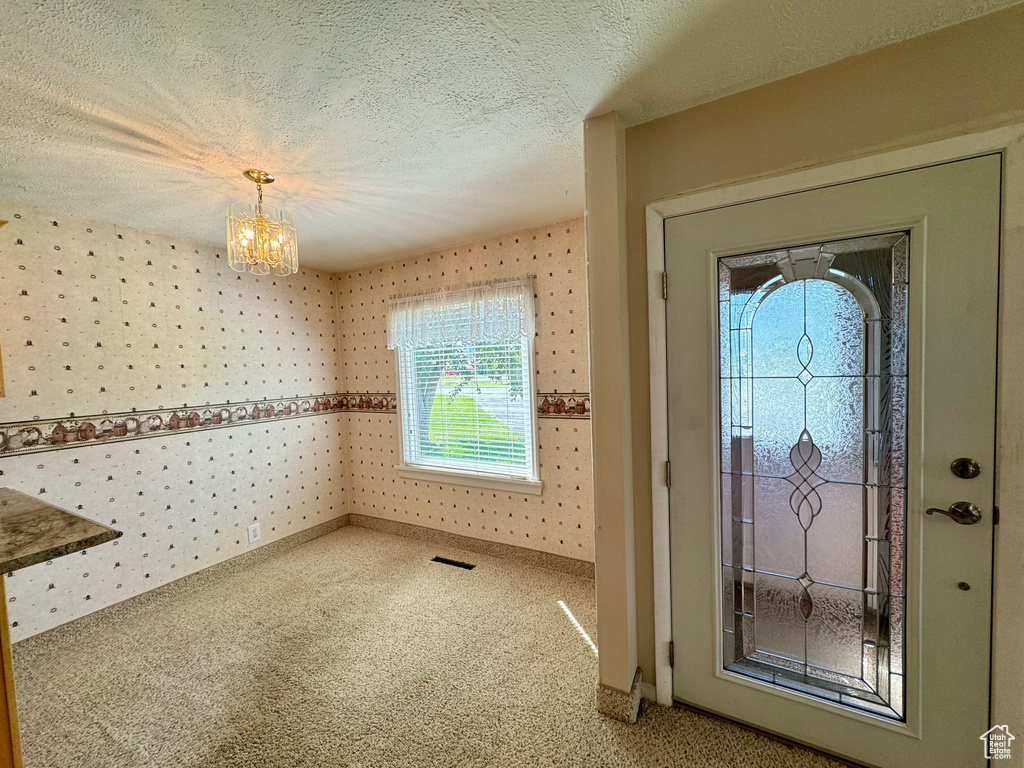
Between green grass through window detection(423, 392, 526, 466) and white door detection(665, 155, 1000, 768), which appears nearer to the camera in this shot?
white door detection(665, 155, 1000, 768)

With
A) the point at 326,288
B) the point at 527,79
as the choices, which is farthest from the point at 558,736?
the point at 326,288

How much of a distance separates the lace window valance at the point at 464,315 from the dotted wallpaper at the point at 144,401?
925mm

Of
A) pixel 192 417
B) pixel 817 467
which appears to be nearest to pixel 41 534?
pixel 192 417

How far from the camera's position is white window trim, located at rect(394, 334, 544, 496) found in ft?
9.61

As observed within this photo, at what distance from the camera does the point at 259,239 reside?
1.85 meters

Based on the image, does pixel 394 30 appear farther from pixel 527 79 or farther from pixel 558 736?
pixel 558 736

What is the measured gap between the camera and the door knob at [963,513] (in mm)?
1243

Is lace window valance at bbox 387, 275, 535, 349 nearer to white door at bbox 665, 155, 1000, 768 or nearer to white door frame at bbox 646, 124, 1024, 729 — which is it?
white door at bbox 665, 155, 1000, 768

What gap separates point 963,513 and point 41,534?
2733 mm

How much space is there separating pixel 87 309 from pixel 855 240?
383cm

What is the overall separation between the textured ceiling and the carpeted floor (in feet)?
8.03

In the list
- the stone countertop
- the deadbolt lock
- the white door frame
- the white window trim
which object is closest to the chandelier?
the stone countertop

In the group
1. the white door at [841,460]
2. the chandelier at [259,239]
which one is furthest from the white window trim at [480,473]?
the chandelier at [259,239]

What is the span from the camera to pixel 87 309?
2.36 meters
